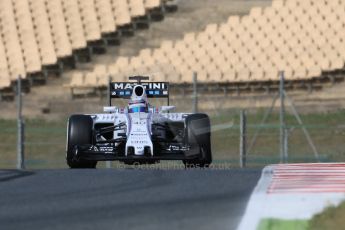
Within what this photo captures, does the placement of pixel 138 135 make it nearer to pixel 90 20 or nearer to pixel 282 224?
pixel 282 224

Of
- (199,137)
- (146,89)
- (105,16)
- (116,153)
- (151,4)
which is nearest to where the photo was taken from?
(116,153)

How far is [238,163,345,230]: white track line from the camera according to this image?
815 cm

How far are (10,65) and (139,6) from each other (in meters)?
3.74

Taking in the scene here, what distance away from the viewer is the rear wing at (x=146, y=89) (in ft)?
53.3

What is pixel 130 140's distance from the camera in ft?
48.5

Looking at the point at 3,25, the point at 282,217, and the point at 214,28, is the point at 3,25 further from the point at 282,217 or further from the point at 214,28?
the point at 282,217

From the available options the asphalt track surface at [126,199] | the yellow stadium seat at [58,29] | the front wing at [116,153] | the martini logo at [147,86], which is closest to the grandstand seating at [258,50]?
the yellow stadium seat at [58,29]

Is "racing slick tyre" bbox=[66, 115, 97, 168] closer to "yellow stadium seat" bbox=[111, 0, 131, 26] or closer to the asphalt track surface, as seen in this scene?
the asphalt track surface

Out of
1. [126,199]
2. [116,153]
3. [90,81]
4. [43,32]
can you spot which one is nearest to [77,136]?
[116,153]

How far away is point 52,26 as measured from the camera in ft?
91.2

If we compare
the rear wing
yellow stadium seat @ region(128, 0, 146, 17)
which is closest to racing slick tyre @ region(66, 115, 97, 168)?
the rear wing

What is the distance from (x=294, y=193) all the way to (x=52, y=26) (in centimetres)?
1903

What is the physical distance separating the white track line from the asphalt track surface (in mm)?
130

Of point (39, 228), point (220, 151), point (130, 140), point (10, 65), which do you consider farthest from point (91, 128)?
point (10, 65)
